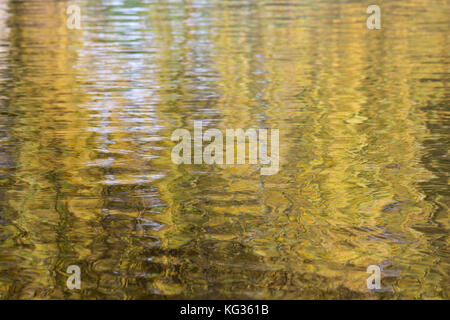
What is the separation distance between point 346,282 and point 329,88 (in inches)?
263

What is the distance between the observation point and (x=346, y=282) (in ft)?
13.8

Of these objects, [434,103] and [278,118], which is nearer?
[278,118]

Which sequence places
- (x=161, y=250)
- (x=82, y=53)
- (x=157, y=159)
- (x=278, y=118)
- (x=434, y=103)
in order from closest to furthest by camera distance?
(x=161, y=250) < (x=157, y=159) < (x=278, y=118) < (x=434, y=103) < (x=82, y=53)

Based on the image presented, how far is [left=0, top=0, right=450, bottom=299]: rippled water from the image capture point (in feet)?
14.2

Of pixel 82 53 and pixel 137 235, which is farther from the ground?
pixel 82 53

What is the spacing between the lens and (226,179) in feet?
20.7

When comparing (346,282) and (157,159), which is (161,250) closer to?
(346,282)

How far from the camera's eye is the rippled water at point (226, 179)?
433 centimetres
